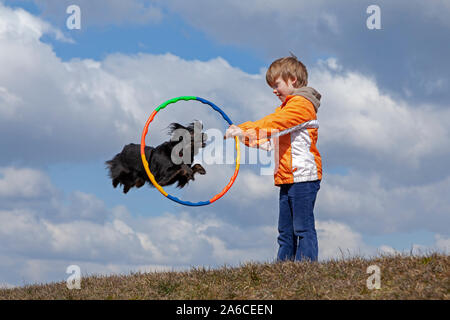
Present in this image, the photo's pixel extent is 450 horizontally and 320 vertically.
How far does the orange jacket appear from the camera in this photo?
674 cm

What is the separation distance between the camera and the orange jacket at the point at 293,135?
22.1 ft

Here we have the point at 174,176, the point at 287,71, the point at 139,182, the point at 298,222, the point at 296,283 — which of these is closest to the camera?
the point at 296,283

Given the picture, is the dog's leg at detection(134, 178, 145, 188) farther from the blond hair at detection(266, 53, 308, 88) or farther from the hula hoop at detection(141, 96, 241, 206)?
the blond hair at detection(266, 53, 308, 88)

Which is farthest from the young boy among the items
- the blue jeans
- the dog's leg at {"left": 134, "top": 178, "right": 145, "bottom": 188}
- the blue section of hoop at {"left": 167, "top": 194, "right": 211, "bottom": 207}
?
the dog's leg at {"left": 134, "top": 178, "right": 145, "bottom": 188}

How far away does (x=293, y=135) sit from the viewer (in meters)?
7.02

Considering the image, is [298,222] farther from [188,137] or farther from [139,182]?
[139,182]

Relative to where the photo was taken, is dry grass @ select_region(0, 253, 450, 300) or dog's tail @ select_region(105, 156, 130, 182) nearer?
dry grass @ select_region(0, 253, 450, 300)

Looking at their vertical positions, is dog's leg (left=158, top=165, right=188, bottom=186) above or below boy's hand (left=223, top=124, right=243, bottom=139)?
below

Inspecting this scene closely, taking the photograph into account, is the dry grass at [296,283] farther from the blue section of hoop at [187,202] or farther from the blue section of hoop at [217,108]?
the blue section of hoop at [217,108]

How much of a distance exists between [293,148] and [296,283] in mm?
1806

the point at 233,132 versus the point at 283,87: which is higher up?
the point at 283,87

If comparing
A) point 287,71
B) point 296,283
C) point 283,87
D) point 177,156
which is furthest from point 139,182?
point 296,283

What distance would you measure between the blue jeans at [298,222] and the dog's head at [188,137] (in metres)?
2.06
